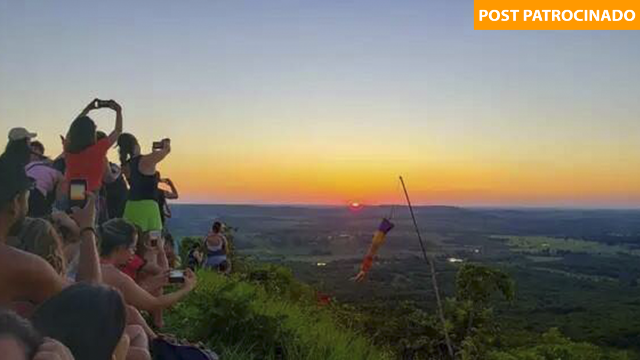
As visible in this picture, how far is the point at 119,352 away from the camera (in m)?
2.95

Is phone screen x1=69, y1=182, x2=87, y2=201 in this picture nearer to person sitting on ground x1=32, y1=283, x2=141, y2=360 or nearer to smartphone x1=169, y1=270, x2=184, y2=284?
smartphone x1=169, y1=270, x2=184, y2=284

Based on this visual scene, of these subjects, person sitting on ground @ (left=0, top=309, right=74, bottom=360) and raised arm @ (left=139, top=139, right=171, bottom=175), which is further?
raised arm @ (left=139, top=139, right=171, bottom=175)

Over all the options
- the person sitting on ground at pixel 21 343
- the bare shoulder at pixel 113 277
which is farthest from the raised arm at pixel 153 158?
the person sitting on ground at pixel 21 343

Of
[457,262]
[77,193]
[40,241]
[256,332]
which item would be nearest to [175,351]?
[40,241]

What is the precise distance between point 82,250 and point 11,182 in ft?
2.39

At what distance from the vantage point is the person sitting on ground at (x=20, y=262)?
10.8ft

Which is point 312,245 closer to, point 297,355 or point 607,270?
point 607,270

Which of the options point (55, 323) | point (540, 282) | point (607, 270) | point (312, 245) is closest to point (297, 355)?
point (55, 323)

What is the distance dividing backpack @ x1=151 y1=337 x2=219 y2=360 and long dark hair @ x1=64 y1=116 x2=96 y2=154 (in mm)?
2469

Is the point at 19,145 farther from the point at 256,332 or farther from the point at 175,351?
the point at 256,332

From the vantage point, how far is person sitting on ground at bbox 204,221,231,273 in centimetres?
1248

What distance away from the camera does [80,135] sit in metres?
6.49

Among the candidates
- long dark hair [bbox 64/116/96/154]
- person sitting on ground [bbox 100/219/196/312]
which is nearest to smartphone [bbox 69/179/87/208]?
person sitting on ground [bbox 100/219/196/312]

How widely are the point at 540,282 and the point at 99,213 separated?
94.8 meters
